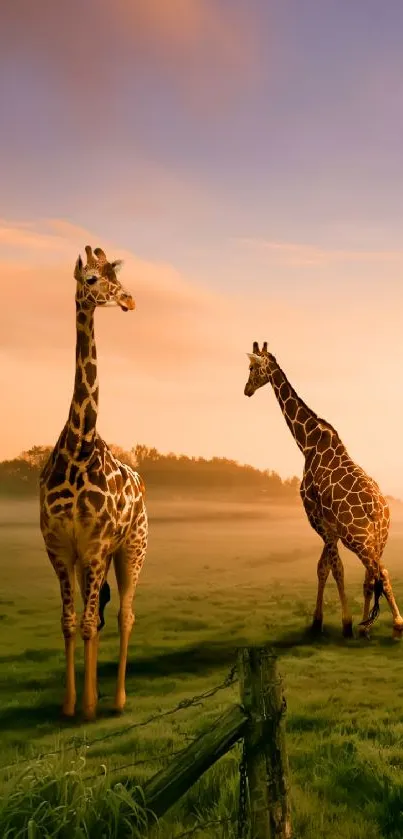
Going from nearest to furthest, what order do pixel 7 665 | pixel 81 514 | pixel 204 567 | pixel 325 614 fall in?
pixel 81 514 < pixel 7 665 < pixel 325 614 < pixel 204 567

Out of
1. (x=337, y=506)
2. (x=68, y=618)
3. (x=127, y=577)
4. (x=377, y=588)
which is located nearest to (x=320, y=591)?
(x=377, y=588)

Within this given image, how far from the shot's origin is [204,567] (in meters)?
21.2

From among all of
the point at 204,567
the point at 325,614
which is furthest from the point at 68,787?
the point at 204,567

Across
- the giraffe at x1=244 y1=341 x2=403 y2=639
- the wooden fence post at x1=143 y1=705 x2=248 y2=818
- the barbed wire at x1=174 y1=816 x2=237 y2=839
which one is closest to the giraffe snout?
the wooden fence post at x1=143 y1=705 x2=248 y2=818

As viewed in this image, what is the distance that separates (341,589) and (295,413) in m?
3.08

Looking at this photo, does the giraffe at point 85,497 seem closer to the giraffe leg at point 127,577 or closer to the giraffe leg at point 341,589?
the giraffe leg at point 127,577

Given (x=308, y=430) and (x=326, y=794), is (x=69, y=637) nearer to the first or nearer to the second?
(x=326, y=794)

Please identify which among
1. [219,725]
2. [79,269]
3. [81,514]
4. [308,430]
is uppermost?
[79,269]

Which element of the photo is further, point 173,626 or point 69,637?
point 173,626

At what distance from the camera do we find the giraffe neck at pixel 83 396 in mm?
8258

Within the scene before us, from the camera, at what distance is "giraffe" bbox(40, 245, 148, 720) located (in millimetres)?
8078

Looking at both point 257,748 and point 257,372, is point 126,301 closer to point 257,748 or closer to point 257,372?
point 257,748

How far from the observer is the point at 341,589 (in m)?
12.0

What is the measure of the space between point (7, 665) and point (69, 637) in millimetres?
3004
